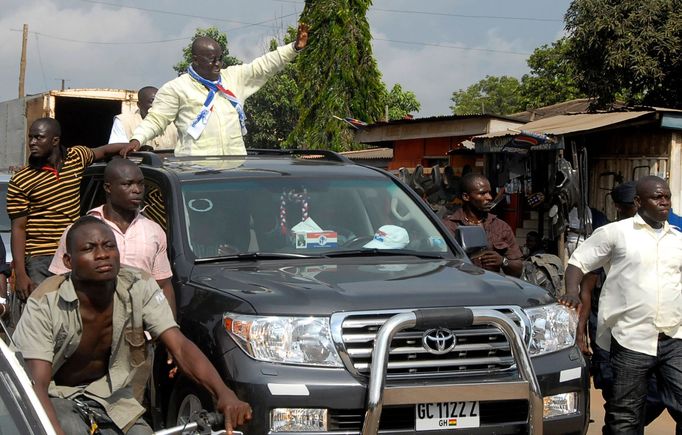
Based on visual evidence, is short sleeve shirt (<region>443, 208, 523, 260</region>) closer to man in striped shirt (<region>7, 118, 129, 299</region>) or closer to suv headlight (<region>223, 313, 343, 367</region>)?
man in striped shirt (<region>7, 118, 129, 299</region>)

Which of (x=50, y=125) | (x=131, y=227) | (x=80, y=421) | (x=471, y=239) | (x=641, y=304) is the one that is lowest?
(x=80, y=421)

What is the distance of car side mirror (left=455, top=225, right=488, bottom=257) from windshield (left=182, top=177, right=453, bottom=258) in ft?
0.35

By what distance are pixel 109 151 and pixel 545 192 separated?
6129mm

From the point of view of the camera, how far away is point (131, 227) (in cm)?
539

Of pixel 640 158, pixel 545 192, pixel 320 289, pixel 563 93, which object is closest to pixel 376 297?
pixel 320 289

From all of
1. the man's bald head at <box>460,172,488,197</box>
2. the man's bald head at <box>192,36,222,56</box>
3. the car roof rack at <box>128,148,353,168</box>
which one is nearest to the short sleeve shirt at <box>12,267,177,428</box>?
the car roof rack at <box>128,148,353,168</box>

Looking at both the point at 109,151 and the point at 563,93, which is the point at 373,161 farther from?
the point at 109,151

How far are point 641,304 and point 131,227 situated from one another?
110 inches

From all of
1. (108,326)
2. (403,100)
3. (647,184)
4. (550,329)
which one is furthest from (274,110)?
(108,326)

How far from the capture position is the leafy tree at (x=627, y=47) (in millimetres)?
19172

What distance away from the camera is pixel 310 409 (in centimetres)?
426

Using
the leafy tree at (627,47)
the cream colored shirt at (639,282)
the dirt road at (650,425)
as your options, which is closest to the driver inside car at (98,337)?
the cream colored shirt at (639,282)

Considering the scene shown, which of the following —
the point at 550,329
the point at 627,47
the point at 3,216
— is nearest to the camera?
the point at 550,329

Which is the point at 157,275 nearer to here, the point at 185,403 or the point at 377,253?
the point at 185,403
